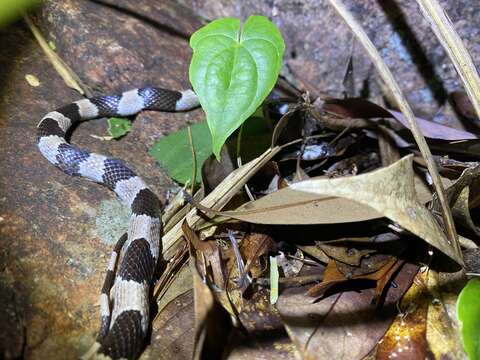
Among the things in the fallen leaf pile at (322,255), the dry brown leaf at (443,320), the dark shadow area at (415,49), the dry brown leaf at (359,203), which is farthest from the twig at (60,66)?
the dry brown leaf at (443,320)

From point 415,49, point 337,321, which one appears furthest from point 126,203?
point 415,49

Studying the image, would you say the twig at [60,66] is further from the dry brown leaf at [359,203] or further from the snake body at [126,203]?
the dry brown leaf at [359,203]

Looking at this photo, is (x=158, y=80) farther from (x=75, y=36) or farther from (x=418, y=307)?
(x=418, y=307)

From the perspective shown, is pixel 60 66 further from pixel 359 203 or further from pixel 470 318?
pixel 470 318

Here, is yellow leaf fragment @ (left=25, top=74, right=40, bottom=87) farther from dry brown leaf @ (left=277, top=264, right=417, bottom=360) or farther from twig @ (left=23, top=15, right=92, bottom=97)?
dry brown leaf @ (left=277, top=264, right=417, bottom=360)

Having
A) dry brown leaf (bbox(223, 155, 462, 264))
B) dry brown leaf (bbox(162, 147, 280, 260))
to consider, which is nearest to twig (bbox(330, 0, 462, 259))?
dry brown leaf (bbox(223, 155, 462, 264))
